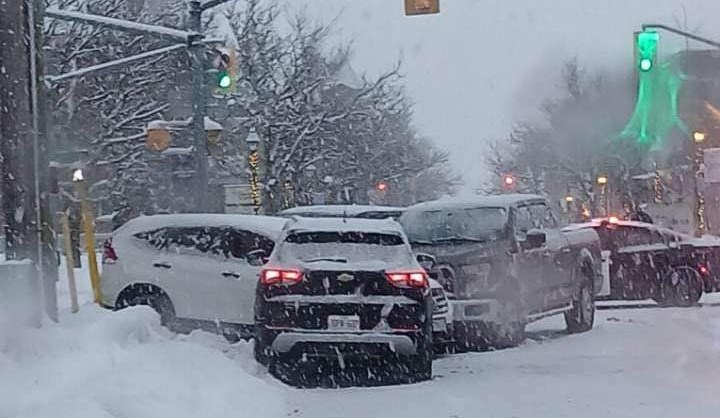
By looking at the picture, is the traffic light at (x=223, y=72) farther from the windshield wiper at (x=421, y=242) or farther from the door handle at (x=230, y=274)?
the door handle at (x=230, y=274)

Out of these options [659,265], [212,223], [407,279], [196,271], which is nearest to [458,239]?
[212,223]

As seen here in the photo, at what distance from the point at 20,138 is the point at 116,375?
256 centimetres

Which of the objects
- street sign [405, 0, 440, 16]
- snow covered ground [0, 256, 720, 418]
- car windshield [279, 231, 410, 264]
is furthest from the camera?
street sign [405, 0, 440, 16]

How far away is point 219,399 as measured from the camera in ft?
30.9

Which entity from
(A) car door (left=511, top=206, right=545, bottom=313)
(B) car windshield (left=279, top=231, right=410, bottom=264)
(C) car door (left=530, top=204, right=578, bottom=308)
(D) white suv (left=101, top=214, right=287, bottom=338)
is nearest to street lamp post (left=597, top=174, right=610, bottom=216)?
(C) car door (left=530, top=204, right=578, bottom=308)

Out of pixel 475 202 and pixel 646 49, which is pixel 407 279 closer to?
pixel 475 202

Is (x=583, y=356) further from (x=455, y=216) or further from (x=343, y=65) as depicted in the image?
(x=343, y=65)

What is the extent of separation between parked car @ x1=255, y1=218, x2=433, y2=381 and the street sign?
21.5 feet

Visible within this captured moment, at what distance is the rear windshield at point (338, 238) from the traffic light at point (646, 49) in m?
12.2

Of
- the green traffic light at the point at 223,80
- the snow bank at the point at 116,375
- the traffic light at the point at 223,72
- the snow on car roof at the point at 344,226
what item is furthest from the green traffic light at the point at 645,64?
the snow bank at the point at 116,375

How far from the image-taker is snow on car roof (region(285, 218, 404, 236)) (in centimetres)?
1262

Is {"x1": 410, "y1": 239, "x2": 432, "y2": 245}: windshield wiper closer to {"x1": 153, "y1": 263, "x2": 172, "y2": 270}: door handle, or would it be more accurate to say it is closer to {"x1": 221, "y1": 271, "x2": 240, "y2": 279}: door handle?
{"x1": 221, "y1": 271, "x2": 240, "y2": 279}: door handle

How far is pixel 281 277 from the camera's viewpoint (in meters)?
12.1

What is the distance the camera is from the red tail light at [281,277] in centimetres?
1208
